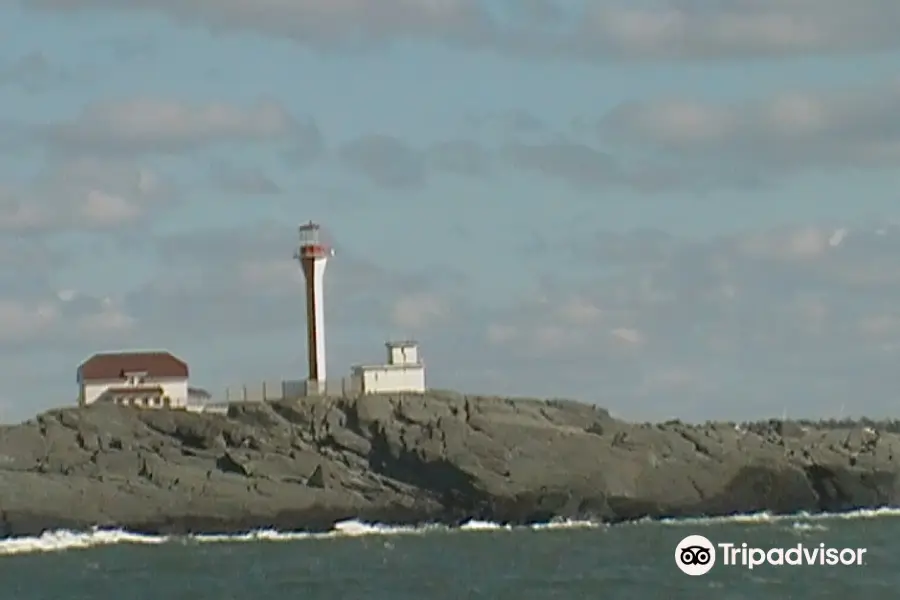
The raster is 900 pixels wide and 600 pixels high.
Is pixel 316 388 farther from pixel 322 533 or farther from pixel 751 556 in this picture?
pixel 751 556

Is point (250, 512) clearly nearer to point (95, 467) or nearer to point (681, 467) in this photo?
point (95, 467)

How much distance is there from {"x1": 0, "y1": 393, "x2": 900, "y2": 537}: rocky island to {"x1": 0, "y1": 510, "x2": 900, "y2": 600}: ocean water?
86 centimetres

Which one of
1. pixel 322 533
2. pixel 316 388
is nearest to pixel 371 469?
pixel 322 533

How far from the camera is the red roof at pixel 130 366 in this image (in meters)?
71.2

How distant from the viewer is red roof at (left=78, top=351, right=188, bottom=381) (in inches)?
2805

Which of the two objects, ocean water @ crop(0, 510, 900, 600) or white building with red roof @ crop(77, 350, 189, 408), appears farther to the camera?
white building with red roof @ crop(77, 350, 189, 408)

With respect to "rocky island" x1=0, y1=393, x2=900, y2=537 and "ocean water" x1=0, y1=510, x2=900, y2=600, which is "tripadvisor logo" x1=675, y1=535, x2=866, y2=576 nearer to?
"ocean water" x1=0, y1=510, x2=900, y2=600

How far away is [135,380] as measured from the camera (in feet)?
233

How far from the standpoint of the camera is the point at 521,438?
218 feet

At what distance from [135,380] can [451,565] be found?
23665 mm

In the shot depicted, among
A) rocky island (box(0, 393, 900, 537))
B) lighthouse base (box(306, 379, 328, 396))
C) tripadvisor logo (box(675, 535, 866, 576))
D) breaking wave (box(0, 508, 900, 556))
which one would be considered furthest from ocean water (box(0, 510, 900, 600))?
lighthouse base (box(306, 379, 328, 396))

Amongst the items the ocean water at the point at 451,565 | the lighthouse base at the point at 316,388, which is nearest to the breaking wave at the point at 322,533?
the ocean water at the point at 451,565

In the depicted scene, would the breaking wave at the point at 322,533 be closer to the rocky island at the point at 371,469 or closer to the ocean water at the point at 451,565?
the ocean water at the point at 451,565

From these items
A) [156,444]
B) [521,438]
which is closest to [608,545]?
[521,438]
